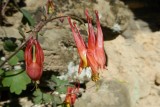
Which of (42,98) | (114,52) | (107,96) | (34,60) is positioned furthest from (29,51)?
(114,52)

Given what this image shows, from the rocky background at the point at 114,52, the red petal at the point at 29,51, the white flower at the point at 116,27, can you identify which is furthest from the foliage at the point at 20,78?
the white flower at the point at 116,27

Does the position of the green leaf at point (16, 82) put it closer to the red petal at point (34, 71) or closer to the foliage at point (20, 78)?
the foliage at point (20, 78)

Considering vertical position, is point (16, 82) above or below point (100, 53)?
below

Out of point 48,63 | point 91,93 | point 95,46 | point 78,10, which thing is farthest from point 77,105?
point 95,46

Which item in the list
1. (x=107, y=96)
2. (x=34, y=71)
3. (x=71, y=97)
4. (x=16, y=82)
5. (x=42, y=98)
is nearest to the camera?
(x=34, y=71)

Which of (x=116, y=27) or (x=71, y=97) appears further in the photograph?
(x=116, y=27)

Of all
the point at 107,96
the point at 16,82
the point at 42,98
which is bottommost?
the point at 107,96

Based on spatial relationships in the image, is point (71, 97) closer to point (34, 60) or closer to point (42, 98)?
point (42, 98)

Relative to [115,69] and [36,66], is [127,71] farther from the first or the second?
[36,66]
